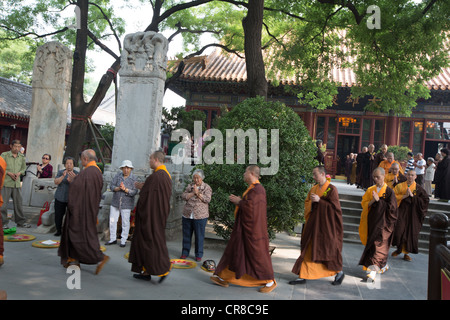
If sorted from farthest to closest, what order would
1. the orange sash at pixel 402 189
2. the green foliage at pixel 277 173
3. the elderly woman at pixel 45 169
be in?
1. the elderly woman at pixel 45 169
2. the orange sash at pixel 402 189
3. the green foliage at pixel 277 173

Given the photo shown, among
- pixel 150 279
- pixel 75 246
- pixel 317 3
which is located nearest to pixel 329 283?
pixel 150 279

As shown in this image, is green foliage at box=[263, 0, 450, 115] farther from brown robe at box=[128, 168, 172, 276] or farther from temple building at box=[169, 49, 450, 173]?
brown robe at box=[128, 168, 172, 276]

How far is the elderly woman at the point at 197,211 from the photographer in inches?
258

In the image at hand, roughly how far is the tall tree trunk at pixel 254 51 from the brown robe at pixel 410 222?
4.09 metres

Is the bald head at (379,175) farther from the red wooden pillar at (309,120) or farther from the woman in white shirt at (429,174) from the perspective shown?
the red wooden pillar at (309,120)

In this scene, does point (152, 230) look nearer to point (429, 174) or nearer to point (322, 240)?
point (322, 240)

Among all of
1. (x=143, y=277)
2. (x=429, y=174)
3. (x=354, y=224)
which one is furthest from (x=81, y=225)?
(x=429, y=174)

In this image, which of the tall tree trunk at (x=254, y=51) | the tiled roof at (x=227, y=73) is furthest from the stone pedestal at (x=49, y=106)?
the tiled roof at (x=227, y=73)

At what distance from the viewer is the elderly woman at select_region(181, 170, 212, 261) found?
6543 mm

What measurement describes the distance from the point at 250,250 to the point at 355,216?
5916 millimetres

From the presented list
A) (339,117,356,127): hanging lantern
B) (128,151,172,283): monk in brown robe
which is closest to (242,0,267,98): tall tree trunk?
(128,151,172,283): monk in brown robe

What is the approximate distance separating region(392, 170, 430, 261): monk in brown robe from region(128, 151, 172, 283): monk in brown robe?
4.91 meters

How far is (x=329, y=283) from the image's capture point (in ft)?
18.9

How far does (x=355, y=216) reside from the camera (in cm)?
999
